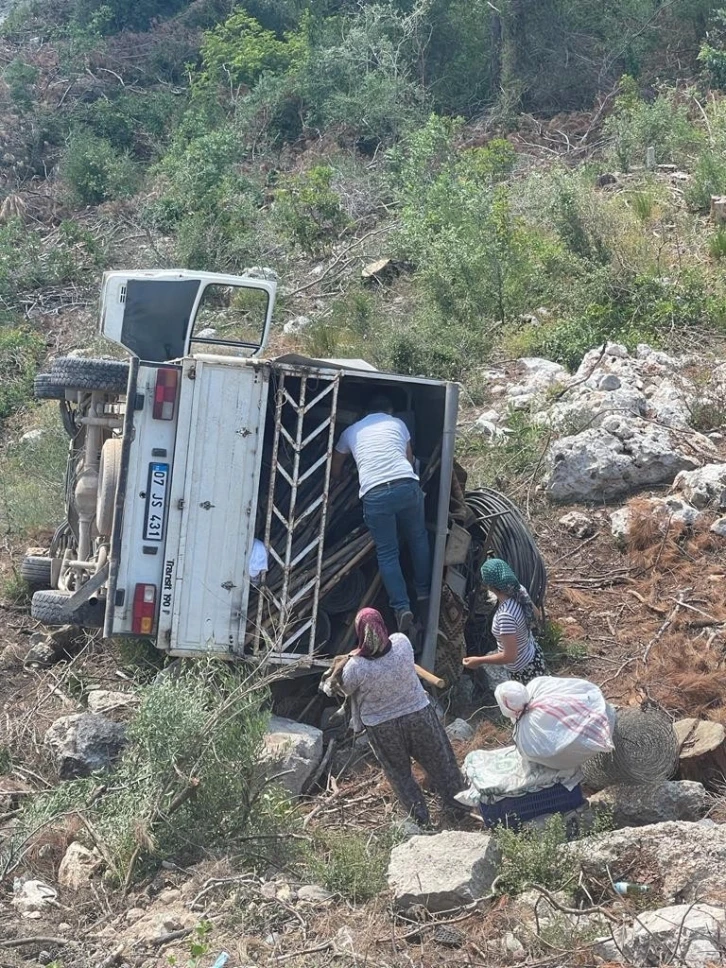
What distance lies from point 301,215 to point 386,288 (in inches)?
90.7

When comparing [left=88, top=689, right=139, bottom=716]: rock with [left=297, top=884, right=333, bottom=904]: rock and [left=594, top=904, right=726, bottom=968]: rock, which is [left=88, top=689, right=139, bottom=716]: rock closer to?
[left=297, top=884, right=333, bottom=904]: rock

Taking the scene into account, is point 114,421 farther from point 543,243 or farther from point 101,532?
point 543,243

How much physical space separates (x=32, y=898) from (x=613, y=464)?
19.4 ft

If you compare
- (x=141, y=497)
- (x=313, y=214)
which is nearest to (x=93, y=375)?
(x=141, y=497)

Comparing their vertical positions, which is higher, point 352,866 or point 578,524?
point 578,524

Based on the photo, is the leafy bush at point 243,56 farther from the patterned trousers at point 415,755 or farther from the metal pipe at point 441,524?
the patterned trousers at point 415,755

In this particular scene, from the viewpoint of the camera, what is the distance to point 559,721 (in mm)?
5840

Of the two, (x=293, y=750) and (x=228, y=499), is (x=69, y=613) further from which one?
(x=293, y=750)

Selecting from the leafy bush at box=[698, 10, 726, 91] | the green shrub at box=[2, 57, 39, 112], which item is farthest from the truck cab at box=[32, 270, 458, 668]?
the green shrub at box=[2, 57, 39, 112]

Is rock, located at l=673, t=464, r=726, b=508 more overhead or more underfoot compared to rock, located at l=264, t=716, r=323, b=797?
more overhead

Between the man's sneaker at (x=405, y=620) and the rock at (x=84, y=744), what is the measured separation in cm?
184

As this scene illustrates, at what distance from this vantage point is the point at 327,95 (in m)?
21.0

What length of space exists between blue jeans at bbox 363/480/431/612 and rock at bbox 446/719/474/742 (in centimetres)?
81

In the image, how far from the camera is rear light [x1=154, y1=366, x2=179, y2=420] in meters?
7.71
